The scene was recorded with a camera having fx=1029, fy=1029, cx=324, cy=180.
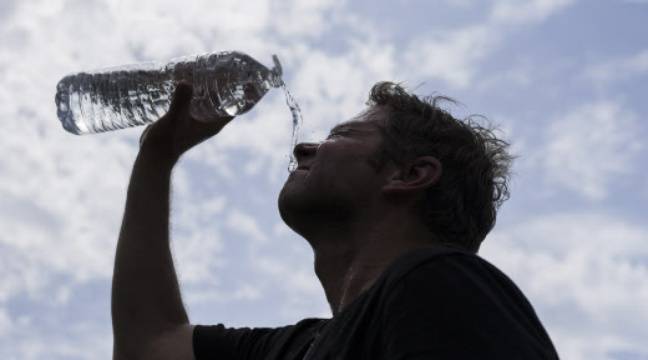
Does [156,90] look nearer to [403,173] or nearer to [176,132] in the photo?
[176,132]

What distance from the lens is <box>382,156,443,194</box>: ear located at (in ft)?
13.8

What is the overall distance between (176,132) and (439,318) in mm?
2084

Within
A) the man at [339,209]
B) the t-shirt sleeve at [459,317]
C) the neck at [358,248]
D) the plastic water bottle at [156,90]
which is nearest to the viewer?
the t-shirt sleeve at [459,317]

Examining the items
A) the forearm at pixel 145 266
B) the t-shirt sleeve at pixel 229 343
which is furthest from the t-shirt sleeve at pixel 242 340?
the forearm at pixel 145 266

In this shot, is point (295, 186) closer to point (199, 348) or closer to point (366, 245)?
point (366, 245)

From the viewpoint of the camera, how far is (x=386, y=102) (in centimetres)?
462

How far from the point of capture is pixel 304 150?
4.40 m

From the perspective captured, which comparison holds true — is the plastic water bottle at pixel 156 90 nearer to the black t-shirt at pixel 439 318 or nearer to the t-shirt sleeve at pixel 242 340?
the t-shirt sleeve at pixel 242 340

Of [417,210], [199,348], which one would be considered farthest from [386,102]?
[199,348]

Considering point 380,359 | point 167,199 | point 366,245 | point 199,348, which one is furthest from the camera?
point 167,199

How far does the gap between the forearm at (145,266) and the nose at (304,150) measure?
2.13 feet

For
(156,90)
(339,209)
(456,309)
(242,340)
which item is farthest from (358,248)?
(156,90)

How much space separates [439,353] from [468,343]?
9 cm

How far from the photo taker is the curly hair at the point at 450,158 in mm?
4199
